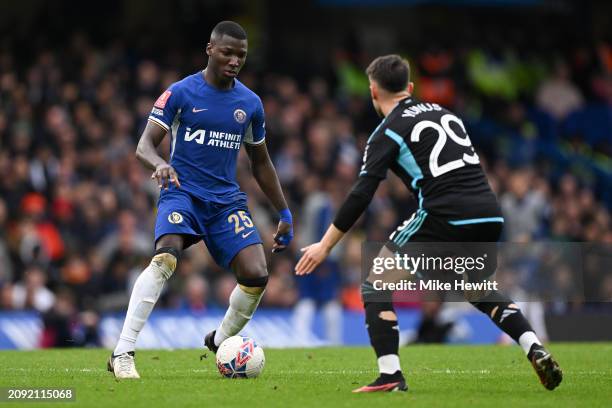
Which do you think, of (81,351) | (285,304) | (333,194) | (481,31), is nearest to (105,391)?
(81,351)

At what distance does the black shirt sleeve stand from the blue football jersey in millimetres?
1726

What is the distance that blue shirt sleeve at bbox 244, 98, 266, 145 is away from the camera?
32.2 feet

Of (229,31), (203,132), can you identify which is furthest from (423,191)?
(229,31)

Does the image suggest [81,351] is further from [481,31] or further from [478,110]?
[481,31]

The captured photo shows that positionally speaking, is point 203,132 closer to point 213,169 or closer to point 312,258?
point 213,169

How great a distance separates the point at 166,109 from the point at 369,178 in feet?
6.78

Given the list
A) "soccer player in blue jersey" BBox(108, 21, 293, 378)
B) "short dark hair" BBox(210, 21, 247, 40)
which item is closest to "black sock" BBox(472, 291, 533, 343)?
"soccer player in blue jersey" BBox(108, 21, 293, 378)

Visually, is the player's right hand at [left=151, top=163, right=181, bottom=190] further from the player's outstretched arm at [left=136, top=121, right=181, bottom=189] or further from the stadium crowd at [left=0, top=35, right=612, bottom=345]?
the stadium crowd at [left=0, top=35, right=612, bottom=345]

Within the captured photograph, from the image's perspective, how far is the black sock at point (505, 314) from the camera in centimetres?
817

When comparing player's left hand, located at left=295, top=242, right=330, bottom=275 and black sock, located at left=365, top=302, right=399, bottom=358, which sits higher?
player's left hand, located at left=295, top=242, right=330, bottom=275

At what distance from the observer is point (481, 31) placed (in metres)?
27.3

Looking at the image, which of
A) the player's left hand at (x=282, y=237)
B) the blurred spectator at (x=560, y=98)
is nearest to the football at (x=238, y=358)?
the player's left hand at (x=282, y=237)

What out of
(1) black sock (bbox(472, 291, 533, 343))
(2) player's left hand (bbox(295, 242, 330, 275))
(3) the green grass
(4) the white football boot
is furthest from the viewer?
(4) the white football boot

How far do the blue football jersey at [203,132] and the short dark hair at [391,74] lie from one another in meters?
1.70
